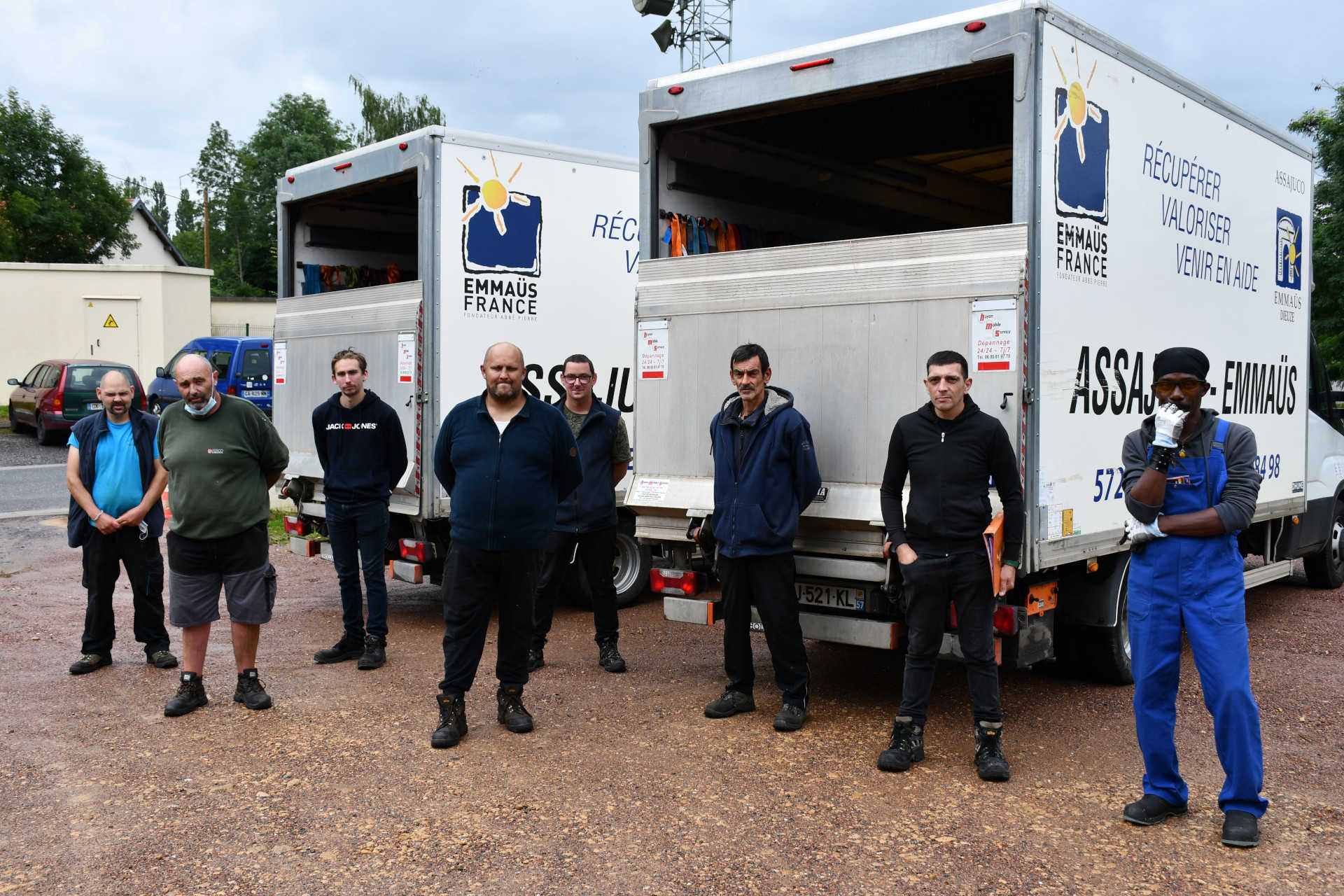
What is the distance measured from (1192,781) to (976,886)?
5.38 feet

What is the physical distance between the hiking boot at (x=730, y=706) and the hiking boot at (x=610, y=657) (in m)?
1.00

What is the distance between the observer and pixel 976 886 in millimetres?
3881

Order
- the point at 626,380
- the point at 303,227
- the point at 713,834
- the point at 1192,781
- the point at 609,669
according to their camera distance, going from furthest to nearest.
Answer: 1. the point at 303,227
2. the point at 626,380
3. the point at 609,669
4. the point at 1192,781
5. the point at 713,834

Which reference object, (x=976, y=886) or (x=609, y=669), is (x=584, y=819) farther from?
(x=609, y=669)

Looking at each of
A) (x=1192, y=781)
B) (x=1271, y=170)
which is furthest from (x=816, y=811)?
(x=1271, y=170)

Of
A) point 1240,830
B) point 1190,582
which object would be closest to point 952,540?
point 1190,582

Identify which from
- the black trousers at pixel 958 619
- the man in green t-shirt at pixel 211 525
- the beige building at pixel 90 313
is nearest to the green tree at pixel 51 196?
the beige building at pixel 90 313

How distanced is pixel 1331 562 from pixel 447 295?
765 centimetres

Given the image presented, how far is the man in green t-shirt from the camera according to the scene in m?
5.93

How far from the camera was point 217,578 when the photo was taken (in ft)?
20.0

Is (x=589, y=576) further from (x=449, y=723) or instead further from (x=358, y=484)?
(x=449, y=723)

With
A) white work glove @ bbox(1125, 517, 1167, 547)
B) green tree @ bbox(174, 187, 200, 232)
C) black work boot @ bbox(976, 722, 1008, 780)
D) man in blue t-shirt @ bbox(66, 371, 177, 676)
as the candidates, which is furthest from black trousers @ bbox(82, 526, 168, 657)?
green tree @ bbox(174, 187, 200, 232)

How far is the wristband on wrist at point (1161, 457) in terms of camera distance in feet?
14.0

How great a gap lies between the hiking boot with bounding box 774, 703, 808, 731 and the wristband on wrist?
7.27ft
